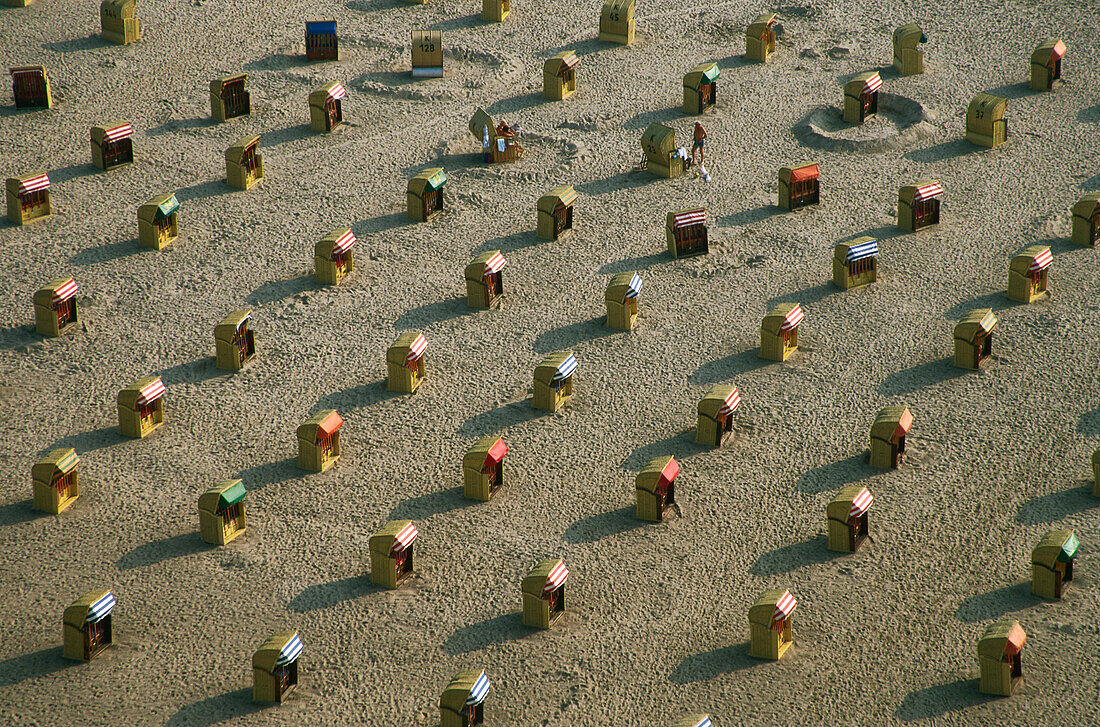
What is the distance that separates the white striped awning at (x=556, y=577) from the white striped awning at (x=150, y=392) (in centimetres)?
952

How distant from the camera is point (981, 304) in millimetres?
29766

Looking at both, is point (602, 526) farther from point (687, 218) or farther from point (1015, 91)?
point (1015, 91)

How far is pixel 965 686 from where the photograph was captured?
2003cm

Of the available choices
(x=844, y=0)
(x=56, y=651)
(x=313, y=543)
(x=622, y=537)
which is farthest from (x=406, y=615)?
(x=844, y=0)

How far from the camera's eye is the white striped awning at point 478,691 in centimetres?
1881

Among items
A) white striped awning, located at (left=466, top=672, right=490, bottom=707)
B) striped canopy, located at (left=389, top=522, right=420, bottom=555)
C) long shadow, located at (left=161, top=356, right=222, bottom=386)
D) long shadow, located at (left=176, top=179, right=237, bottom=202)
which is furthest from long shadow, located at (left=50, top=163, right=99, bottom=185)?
white striped awning, located at (left=466, top=672, right=490, bottom=707)

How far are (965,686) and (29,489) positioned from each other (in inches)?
682

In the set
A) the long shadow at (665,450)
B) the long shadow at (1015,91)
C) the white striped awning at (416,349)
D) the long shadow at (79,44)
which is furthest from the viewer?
the long shadow at (79,44)

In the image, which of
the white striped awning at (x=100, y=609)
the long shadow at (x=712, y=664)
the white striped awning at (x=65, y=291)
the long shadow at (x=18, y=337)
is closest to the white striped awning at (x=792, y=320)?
the long shadow at (x=712, y=664)

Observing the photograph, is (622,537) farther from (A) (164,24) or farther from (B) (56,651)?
(A) (164,24)

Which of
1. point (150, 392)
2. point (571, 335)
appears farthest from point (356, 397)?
point (571, 335)

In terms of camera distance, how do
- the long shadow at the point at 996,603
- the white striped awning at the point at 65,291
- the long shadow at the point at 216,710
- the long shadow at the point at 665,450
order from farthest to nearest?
the white striped awning at the point at 65,291 → the long shadow at the point at 665,450 → the long shadow at the point at 996,603 → the long shadow at the point at 216,710

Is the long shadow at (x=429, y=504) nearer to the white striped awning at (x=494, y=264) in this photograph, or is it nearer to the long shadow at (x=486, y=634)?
the long shadow at (x=486, y=634)

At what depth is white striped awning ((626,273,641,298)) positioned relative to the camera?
2841 centimetres
